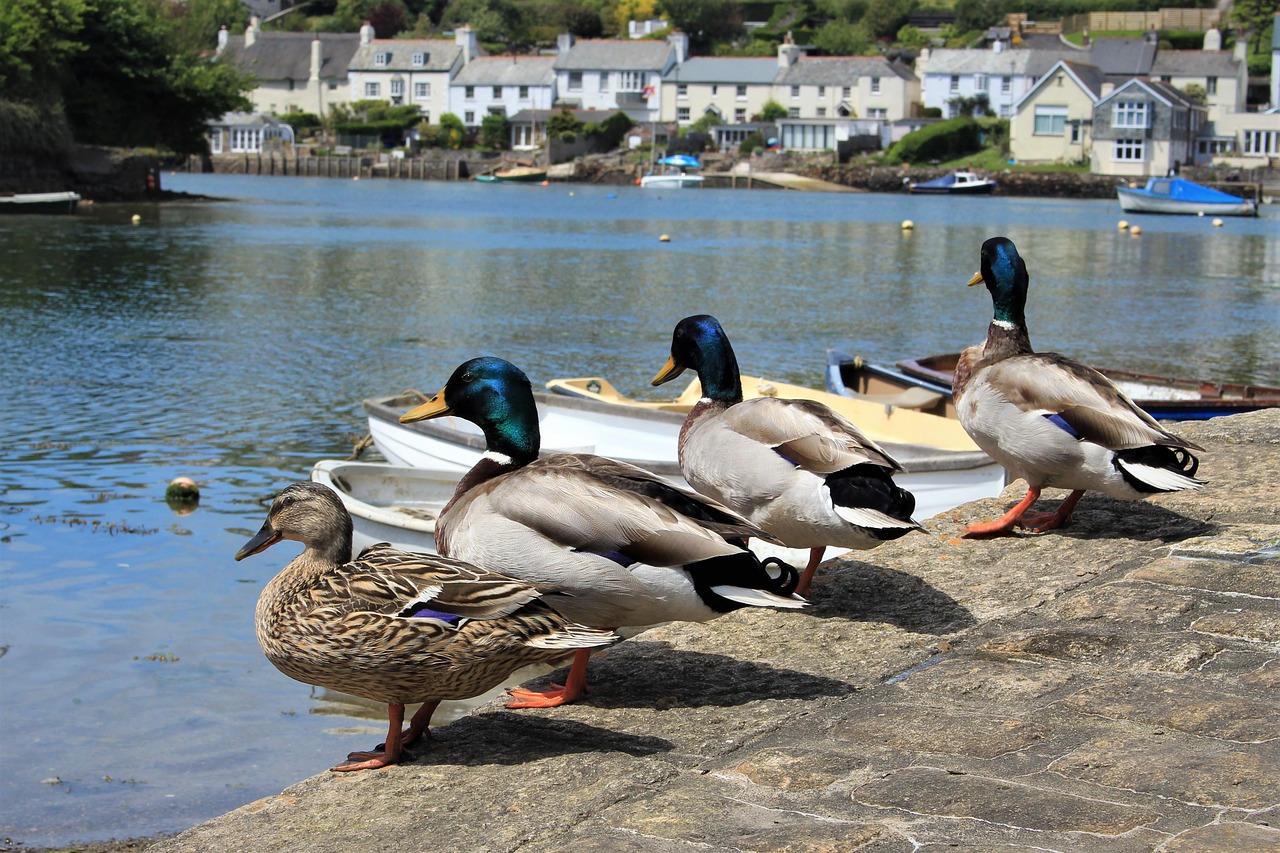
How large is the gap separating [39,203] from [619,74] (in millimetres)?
82409

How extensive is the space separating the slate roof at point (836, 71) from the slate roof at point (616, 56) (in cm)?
1210

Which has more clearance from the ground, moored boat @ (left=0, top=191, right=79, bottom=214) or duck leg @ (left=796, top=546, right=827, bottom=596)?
moored boat @ (left=0, top=191, right=79, bottom=214)

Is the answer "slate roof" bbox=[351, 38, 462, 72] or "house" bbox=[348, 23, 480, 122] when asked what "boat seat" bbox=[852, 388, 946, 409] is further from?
"slate roof" bbox=[351, 38, 462, 72]

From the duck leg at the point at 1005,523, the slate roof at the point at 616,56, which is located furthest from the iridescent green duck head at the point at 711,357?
the slate roof at the point at 616,56

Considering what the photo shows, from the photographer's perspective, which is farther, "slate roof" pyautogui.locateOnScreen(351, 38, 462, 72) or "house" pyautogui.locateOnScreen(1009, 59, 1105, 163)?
"slate roof" pyautogui.locateOnScreen(351, 38, 462, 72)

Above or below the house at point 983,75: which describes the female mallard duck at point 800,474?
below

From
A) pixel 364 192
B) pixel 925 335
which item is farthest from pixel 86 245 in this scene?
pixel 364 192

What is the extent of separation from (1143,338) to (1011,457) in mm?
25360

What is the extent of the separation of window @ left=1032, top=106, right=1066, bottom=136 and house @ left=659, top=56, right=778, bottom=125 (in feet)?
93.7

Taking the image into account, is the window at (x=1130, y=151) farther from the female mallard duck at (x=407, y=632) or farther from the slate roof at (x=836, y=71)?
the female mallard duck at (x=407, y=632)

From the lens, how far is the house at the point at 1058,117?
4385 inches

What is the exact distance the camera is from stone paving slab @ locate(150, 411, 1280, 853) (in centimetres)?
351

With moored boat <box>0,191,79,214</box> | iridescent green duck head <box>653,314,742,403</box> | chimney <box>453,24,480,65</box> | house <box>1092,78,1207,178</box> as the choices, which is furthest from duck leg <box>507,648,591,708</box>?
chimney <box>453,24,480,65</box>

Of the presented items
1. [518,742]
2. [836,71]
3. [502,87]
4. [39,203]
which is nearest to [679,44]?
[836,71]
